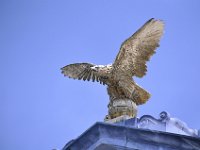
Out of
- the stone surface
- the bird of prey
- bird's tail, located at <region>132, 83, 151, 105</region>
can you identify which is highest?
the bird of prey

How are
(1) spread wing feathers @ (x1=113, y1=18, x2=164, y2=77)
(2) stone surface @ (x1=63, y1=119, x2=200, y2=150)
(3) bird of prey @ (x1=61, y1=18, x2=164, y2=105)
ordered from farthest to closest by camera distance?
(1) spread wing feathers @ (x1=113, y1=18, x2=164, y2=77), (3) bird of prey @ (x1=61, y1=18, x2=164, y2=105), (2) stone surface @ (x1=63, y1=119, x2=200, y2=150)

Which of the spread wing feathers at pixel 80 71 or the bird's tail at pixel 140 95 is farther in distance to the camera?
the spread wing feathers at pixel 80 71

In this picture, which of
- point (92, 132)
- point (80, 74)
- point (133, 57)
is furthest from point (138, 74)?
point (92, 132)

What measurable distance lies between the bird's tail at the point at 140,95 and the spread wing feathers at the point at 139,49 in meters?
0.57

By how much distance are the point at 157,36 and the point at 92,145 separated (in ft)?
18.0

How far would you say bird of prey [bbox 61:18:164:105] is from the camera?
25.7m

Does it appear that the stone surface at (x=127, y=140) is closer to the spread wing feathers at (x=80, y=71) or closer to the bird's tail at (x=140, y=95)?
the bird's tail at (x=140, y=95)

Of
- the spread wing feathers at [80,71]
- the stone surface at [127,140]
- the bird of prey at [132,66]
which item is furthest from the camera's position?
the spread wing feathers at [80,71]

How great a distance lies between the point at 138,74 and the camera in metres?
26.2

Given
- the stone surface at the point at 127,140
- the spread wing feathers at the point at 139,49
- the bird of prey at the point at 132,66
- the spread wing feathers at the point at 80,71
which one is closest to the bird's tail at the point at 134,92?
the bird of prey at the point at 132,66

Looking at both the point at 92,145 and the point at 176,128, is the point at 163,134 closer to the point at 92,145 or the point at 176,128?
the point at 176,128

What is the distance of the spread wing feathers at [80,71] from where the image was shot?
26844mm

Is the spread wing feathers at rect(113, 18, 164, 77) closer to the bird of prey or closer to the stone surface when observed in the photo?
the bird of prey

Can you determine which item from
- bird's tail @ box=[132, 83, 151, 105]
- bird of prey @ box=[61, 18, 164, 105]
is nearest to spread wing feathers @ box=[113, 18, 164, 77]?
bird of prey @ box=[61, 18, 164, 105]
